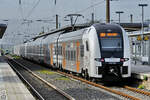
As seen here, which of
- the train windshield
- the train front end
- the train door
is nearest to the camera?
the train front end

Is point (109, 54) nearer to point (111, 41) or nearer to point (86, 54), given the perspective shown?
point (111, 41)

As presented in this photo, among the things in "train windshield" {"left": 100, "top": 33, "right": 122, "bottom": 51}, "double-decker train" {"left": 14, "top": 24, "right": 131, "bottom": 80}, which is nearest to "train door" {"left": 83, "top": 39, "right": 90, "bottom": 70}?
"double-decker train" {"left": 14, "top": 24, "right": 131, "bottom": 80}

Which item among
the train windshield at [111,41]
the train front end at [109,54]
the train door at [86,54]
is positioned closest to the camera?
the train front end at [109,54]

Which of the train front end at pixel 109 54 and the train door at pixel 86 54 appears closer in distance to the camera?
the train front end at pixel 109 54

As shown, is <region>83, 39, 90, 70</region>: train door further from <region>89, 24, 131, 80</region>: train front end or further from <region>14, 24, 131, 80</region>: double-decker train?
<region>89, 24, 131, 80</region>: train front end

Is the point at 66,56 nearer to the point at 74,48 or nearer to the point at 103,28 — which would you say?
the point at 74,48

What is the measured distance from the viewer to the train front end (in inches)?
638

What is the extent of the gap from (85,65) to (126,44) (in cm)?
246

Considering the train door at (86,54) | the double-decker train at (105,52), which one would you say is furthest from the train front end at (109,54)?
the train door at (86,54)

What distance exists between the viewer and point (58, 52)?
26578 millimetres

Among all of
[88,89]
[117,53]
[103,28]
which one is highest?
[103,28]

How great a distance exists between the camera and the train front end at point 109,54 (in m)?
16.2

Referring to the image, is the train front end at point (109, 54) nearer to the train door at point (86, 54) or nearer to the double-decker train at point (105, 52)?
the double-decker train at point (105, 52)

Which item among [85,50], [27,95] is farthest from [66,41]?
[27,95]
